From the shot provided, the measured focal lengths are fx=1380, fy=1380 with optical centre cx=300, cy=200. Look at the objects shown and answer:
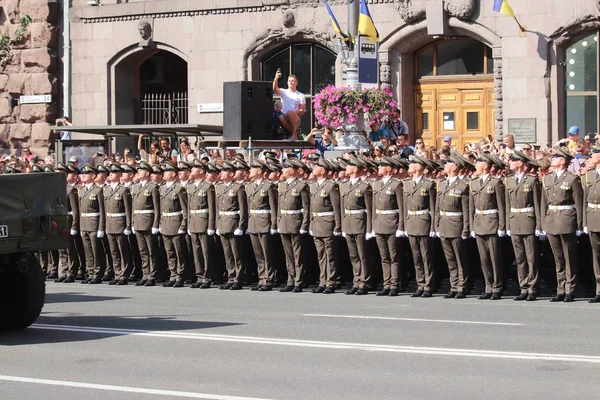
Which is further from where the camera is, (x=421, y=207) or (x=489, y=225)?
(x=421, y=207)

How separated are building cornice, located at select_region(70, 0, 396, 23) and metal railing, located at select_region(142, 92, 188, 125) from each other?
1907mm

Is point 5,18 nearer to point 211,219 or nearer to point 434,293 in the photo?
point 211,219

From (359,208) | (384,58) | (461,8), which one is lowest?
(359,208)

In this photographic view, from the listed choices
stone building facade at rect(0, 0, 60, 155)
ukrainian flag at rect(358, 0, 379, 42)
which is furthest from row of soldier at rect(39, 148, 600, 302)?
stone building facade at rect(0, 0, 60, 155)

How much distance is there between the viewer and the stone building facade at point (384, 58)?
85.8 feet

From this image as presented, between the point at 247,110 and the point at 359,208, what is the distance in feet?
10.2


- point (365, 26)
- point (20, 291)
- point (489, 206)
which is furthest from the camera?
point (365, 26)

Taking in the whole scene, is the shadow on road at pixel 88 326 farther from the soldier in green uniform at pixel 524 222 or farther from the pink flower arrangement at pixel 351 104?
the pink flower arrangement at pixel 351 104

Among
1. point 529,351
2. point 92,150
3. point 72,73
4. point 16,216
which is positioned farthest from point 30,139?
point 529,351

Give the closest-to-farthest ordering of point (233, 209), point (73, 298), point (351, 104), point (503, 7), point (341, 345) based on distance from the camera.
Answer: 1. point (341, 345)
2. point (73, 298)
3. point (233, 209)
4. point (351, 104)
5. point (503, 7)

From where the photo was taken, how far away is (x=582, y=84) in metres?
26.2

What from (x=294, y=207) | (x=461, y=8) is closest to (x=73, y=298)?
(x=294, y=207)

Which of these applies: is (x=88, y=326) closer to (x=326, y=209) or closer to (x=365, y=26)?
(x=326, y=209)

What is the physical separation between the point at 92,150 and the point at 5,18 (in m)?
11.2
